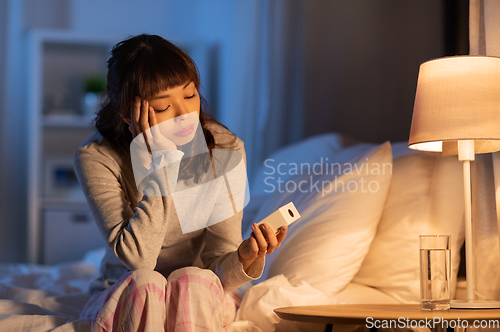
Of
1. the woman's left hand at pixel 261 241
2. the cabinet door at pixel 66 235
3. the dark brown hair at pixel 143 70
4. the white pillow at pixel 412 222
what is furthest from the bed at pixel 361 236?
the cabinet door at pixel 66 235

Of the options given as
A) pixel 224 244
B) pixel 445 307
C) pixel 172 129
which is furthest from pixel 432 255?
pixel 172 129

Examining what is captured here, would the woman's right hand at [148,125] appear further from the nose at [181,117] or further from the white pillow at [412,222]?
the white pillow at [412,222]

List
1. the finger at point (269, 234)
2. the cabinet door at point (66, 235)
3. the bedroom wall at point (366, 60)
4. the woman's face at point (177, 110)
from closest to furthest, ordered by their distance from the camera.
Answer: the finger at point (269, 234) → the woman's face at point (177, 110) → the bedroom wall at point (366, 60) → the cabinet door at point (66, 235)

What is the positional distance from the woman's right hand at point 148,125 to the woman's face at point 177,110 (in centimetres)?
1

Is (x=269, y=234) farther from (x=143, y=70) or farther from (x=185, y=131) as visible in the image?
(x=143, y=70)

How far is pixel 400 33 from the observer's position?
1617mm

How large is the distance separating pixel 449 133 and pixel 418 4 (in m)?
0.73

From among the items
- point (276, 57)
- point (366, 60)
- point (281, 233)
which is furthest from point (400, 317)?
point (276, 57)

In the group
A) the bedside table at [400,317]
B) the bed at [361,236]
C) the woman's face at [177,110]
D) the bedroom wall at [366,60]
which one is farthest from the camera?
the bedroom wall at [366,60]

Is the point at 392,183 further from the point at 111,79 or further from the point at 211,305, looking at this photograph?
the point at 111,79

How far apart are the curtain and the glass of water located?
240 millimetres

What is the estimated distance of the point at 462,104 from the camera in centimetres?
96

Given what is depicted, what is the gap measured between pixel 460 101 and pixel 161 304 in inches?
27.5

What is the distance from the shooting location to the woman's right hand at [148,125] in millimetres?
1043
